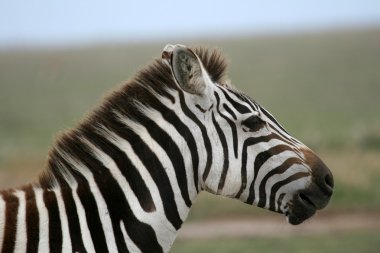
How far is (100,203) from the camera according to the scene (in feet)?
12.9

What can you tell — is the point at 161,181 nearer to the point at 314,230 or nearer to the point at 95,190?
the point at 95,190

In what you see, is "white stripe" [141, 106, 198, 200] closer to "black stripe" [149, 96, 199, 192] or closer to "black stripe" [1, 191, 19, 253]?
"black stripe" [149, 96, 199, 192]

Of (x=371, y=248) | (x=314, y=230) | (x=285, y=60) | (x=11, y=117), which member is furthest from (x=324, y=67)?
(x=371, y=248)

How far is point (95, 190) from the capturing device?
396 centimetres

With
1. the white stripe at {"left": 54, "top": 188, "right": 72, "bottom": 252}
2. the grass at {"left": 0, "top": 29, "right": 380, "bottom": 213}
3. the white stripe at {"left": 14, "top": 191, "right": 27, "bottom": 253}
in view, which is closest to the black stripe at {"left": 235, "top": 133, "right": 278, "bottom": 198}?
the white stripe at {"left": 54, "top": 188, "right": 72, "bottom": 252}

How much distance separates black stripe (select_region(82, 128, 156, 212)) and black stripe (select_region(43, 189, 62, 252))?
1.36 feet

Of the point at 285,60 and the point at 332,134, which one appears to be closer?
the point at 332,134

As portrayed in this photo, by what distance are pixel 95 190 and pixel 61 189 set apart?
198 mm

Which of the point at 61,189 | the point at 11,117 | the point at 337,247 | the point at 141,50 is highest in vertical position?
the point at 141,50

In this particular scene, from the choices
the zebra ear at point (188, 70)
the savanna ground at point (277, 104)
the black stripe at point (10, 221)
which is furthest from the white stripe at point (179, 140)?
the savanna ground at point (277, 104)

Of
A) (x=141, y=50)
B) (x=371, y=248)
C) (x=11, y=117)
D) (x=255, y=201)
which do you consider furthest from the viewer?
(x=141, y=50)

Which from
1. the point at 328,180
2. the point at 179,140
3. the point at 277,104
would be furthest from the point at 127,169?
the point at 277,104

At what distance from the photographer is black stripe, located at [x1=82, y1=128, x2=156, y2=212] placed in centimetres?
404

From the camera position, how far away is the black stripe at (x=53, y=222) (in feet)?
12.3
